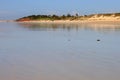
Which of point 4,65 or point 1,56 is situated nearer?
point 4,65

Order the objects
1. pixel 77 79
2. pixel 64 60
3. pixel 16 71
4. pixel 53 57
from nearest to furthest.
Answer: pixel 77 79 → pixel 16 71 → pixel 64 60 → pixel 53 57

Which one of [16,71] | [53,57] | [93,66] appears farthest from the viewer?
[53,57]

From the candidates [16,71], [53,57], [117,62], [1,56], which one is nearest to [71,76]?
[16,71]

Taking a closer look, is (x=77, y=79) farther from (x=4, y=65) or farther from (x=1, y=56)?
(x=1, y=56)

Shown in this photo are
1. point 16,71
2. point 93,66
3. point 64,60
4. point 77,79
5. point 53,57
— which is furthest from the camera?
point 53,57

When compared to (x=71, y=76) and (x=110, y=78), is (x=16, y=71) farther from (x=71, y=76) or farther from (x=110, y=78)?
(x=110, y=78)

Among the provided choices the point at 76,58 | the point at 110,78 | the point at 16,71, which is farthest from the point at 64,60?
the point at 110,78

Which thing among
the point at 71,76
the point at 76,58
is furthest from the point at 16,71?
the point at 76,58

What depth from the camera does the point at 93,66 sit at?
302 inches

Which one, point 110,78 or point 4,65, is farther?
point 4,65

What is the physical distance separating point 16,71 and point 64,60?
1.94 metres

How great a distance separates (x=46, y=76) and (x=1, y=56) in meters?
3.43

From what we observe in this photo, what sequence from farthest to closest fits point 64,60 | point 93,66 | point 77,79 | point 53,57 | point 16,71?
point 53,57 < point 64,60 < point 93,66 < point 16,71 < point 77,79

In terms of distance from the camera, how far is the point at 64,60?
28.7 ft
